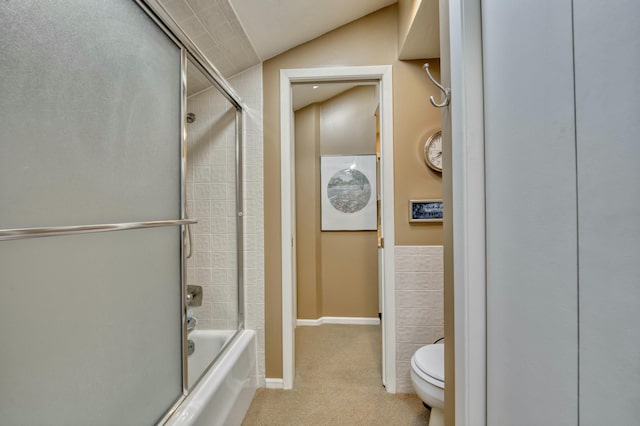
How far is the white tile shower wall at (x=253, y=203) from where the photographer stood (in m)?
2.12

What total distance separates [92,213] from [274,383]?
1775mm

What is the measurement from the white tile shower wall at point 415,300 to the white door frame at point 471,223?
4.03ft

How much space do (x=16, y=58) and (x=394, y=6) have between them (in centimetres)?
214

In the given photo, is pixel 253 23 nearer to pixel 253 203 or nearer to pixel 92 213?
pixel 253 203

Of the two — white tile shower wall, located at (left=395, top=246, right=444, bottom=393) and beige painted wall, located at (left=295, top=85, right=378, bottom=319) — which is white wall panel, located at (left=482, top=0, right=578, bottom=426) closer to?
white tile shower wall, located at (left=395, top=246, right=444, bottom=393)

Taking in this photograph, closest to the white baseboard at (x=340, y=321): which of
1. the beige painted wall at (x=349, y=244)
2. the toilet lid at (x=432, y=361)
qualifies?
the beige painted wall at (x=349, y=244)

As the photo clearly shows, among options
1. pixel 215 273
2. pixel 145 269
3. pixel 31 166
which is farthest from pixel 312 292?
pixel 31 166

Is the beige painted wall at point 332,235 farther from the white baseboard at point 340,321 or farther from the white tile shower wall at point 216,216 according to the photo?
the white tile shower wall at point 216,216

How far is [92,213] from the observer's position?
81 centimetres

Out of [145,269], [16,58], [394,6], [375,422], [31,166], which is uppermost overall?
[394,6]

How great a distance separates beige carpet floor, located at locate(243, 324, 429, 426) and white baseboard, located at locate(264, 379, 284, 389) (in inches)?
1.3

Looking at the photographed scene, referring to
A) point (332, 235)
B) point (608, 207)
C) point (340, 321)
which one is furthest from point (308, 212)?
point (608, 207)

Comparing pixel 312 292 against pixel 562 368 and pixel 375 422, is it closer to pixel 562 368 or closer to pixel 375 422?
pixel 375 422

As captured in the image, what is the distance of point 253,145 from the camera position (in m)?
2.13
